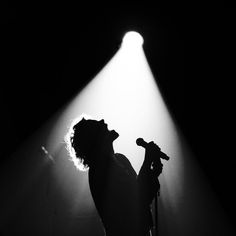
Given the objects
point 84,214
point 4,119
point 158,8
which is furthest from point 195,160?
point 4,119

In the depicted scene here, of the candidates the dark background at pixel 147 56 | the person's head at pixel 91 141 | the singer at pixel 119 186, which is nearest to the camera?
the singer at pixel 119 186

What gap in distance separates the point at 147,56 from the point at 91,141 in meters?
1.64

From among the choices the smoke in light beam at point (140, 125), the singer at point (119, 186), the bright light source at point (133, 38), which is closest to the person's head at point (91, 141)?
the singer at point (119, 186)

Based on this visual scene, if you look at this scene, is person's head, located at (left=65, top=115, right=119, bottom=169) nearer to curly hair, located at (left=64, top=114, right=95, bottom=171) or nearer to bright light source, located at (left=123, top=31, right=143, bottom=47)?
curly hair, located at (left=64, top=114, right=95, bottom=171)

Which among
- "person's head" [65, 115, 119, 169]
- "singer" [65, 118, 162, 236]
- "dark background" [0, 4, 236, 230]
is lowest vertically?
"singer" [65, 118, 162, 236]

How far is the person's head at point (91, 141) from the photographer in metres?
1.24

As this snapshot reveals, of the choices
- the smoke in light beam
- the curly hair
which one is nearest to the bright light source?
the smoke in light beam

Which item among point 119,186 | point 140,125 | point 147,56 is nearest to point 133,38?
point 147,56

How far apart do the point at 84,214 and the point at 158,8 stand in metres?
1.76

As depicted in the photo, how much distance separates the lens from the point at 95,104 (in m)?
3.27

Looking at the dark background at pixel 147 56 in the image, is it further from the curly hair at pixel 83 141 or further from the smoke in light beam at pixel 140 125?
the curly hair at pixel 83 141

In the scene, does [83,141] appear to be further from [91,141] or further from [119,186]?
[119,186]

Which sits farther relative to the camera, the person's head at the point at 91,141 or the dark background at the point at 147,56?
the dark background at the point at 147,56

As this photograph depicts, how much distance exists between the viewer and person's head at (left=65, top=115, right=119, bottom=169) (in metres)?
1.24
